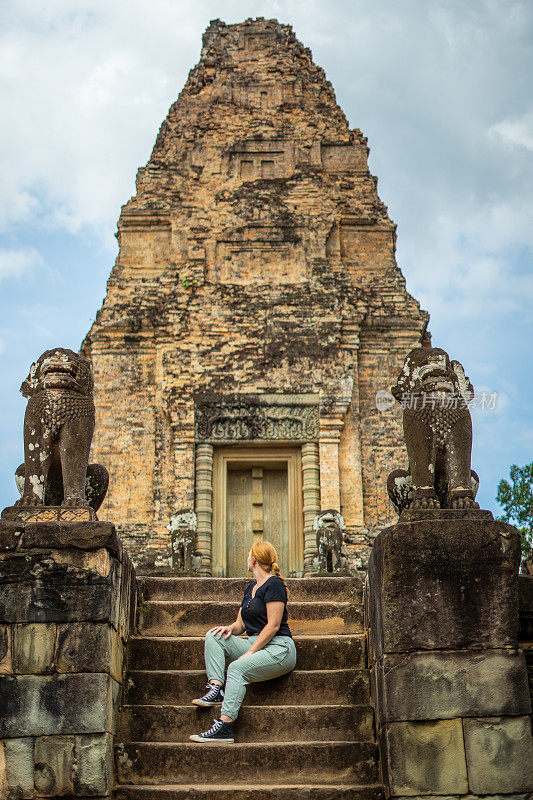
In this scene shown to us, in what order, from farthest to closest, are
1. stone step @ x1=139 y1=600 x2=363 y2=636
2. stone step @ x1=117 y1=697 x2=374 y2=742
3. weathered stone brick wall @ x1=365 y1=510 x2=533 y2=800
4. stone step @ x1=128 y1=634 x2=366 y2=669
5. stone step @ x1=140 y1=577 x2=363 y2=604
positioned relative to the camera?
stone step @ x1=140 y1=577 x2=363 y2=604
stone step @ x1=139 y1=600 x2=363 y2=636
stone step @ x1=128 y1=634 x2=366 y2=669
stone step @ x1=117 y1=697 x2=374 y2=742
weathered stone brick wall @ x1=365 y1=510 x2=533 y2=800

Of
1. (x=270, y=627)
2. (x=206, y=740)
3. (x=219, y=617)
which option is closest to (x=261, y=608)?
(x=270, y=627)

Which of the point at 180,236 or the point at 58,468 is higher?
the point at 180,236

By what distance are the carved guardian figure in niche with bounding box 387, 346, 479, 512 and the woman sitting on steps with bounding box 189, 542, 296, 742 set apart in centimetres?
123

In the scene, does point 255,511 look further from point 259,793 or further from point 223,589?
point 259,793

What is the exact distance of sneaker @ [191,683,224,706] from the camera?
19.2 feet

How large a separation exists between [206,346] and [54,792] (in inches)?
385

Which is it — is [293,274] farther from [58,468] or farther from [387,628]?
[387,628]

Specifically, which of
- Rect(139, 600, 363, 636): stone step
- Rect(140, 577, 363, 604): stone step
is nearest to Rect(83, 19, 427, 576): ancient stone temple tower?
Rect(140, 577, 363, 604): stone step

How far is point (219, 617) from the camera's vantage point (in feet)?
23.4

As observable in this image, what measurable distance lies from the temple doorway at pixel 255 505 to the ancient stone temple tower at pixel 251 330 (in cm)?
3

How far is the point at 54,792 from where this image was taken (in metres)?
5.39

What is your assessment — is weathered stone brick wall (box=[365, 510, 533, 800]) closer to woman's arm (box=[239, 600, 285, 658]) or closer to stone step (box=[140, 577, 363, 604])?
woman's arm (box=[239, 600, 285, 658])

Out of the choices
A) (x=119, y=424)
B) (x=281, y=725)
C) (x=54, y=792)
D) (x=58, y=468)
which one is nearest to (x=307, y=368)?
(x=119, y=424)

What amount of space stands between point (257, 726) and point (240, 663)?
1.88 feet
